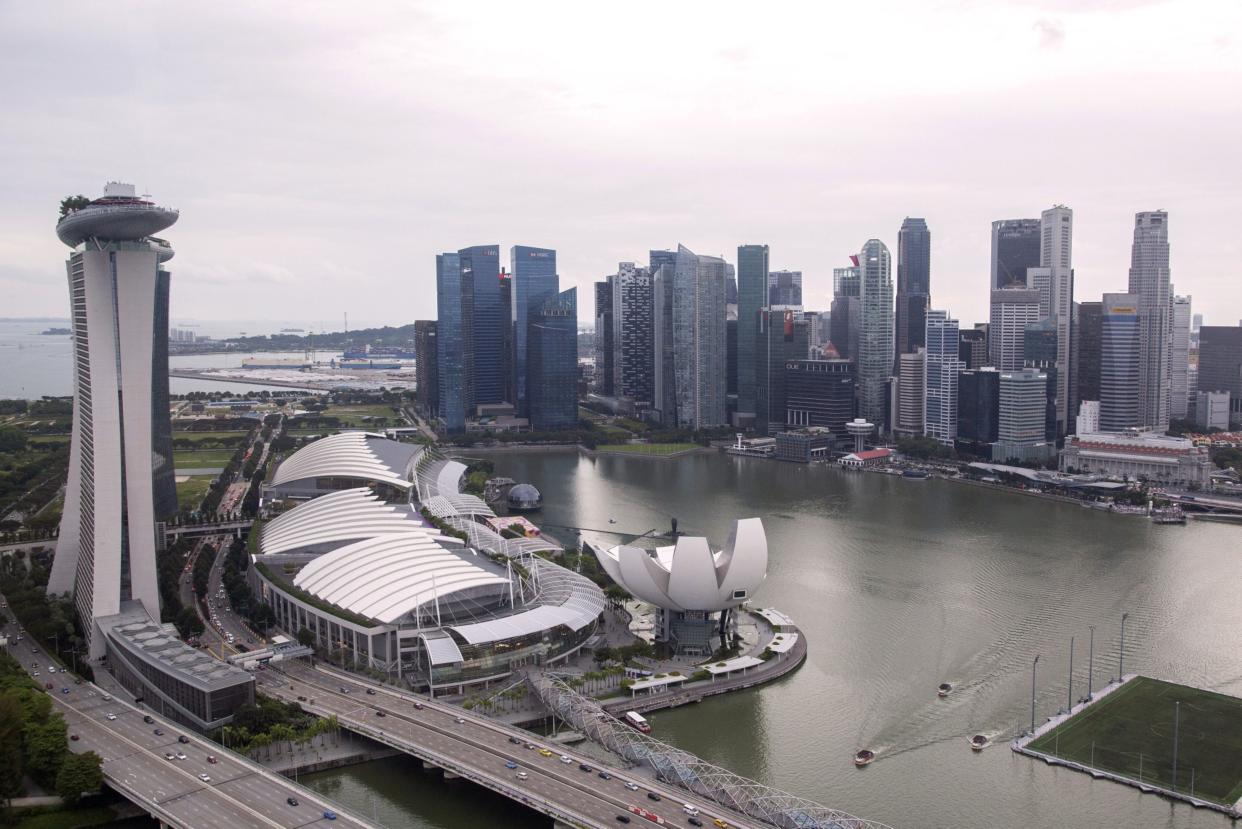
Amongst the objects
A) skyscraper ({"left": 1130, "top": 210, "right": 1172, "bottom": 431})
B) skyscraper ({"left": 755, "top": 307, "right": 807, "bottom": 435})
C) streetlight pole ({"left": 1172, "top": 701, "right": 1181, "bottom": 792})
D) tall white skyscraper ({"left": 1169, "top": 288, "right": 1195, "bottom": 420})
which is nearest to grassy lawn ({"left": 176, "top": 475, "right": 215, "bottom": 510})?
streetlight pole ({"left": 1172, "top": 701, "right": 1181, "bottom": 792})

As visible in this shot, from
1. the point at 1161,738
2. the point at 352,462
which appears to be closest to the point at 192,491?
the point at 352,462

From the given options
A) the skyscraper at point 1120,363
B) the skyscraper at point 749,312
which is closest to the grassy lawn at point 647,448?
the skyscraper at point 749,312

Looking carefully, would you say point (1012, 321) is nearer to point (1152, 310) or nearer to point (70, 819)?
point (1152, 310)

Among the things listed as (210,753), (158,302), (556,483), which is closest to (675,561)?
(210,753)

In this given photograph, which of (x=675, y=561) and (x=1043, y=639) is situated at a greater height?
(x=675, y=561)

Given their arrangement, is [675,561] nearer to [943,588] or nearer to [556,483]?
[943,588]
